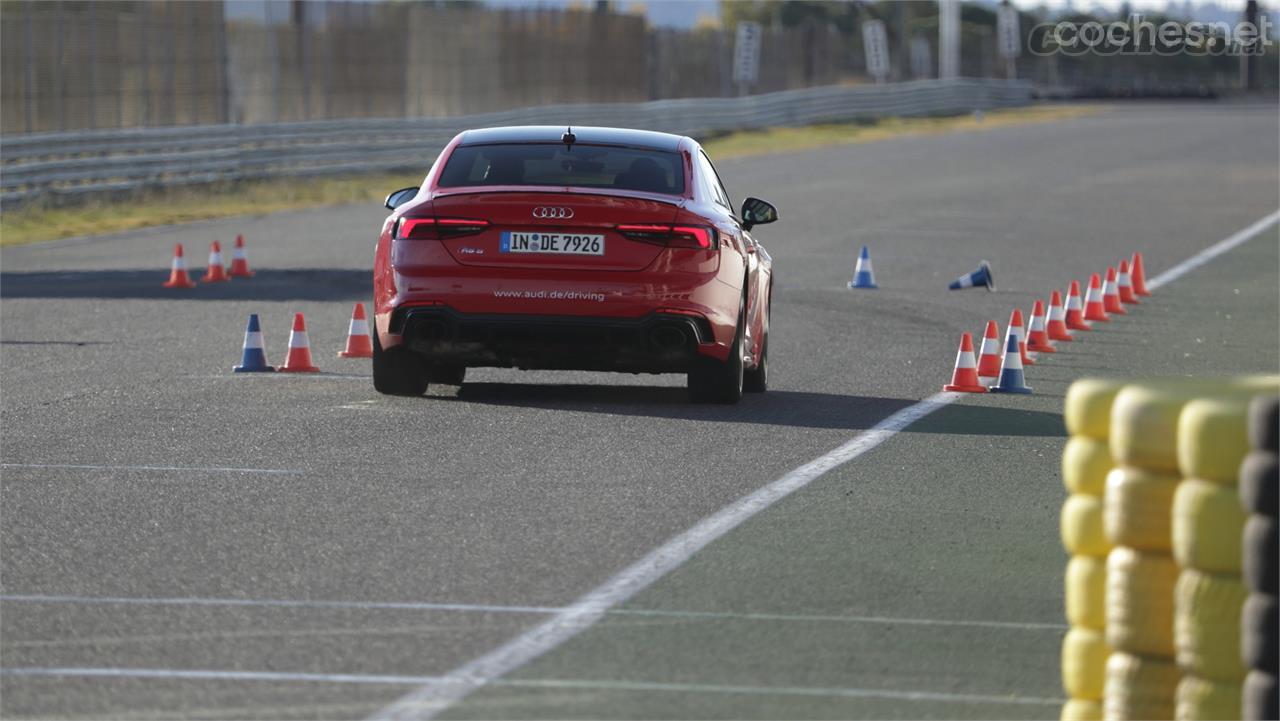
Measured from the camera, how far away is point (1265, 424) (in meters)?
4.62

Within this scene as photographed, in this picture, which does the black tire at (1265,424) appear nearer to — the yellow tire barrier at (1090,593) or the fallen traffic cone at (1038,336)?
the yellow tire barrier at (1090,593)

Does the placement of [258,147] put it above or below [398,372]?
below

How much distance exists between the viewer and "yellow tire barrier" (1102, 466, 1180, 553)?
488cm

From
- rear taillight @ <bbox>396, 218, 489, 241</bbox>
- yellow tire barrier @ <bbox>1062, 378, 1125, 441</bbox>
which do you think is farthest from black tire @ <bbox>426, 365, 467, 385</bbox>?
yellow tire barrier @ <bbox>1062, 378, 1125, 441</bbox>

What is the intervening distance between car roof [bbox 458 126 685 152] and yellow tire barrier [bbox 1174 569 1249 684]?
7.51m

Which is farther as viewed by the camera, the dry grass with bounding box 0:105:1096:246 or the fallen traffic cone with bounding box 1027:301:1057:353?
the dry grass with bounding box 0:105:1096:246

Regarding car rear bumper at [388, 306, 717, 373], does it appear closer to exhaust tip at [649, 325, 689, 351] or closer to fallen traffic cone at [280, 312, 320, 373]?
exhaust tip at [649, 325, 689, 351]

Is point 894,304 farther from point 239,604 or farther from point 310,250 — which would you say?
point 239,604

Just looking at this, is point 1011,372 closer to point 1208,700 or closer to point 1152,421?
point 1152,421

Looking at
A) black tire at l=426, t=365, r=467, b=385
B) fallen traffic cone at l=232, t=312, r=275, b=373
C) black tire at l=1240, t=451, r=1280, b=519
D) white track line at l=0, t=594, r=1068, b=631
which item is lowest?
fallen traffic cone at l=232, t=312, r=275, b=373

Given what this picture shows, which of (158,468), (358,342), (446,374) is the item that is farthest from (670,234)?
(358,342)

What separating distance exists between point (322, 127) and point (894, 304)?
20.1 metres

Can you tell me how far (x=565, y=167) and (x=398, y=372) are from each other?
4.55 feet

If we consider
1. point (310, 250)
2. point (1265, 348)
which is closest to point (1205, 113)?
point (310, 250)
